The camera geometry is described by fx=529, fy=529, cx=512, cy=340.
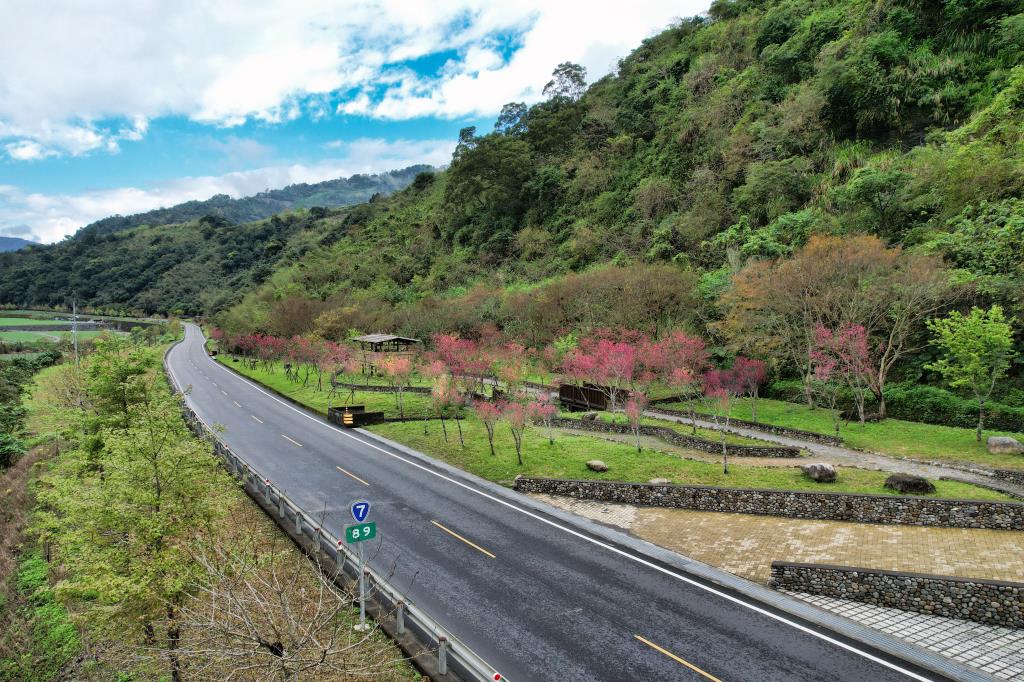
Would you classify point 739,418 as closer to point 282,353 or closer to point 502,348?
point 502,348

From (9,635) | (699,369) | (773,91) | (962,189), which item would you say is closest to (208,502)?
(9,635)

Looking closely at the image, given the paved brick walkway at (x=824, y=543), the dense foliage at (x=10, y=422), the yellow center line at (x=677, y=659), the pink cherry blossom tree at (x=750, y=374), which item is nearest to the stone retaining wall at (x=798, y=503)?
the paved brick walkway at (x=824, y=543)

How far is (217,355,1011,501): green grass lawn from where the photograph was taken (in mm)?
19969

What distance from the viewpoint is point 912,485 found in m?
18.1

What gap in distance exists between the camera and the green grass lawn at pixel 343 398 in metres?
40.0

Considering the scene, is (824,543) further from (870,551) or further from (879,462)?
(879,462)

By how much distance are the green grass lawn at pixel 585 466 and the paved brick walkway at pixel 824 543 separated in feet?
8.37

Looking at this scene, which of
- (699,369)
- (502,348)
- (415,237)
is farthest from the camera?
(415,237)

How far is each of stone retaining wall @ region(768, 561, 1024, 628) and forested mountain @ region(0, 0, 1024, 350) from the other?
20.9 metres

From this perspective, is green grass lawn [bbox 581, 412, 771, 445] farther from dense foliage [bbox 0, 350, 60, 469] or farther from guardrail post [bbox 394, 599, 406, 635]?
dense foliage [bbox 0, 350, 60, 469]

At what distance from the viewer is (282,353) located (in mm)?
65000

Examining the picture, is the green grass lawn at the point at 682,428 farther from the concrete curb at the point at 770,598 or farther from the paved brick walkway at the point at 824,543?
the concrete curb at the point at 770,598

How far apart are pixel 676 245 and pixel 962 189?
23.4m

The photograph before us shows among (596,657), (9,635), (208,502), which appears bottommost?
(9,635)
